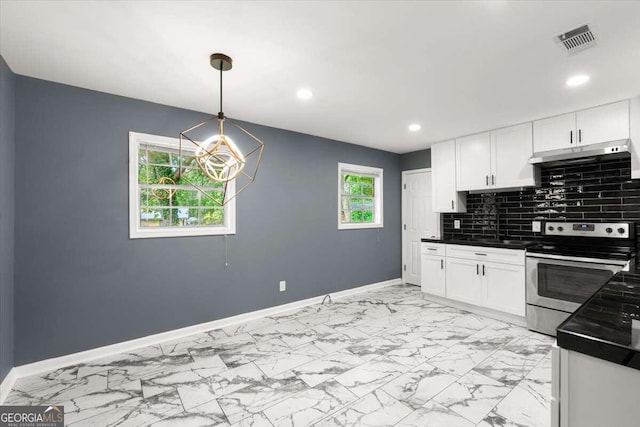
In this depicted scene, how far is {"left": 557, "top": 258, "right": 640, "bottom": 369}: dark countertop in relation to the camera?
79 centimetres

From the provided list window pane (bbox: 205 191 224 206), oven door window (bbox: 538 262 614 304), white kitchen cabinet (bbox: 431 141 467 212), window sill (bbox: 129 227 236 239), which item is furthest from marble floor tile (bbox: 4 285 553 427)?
white kitchen cabinet (bbox: 431 141 467 212)

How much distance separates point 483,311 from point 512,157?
2019 millimetres

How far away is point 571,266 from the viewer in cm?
302

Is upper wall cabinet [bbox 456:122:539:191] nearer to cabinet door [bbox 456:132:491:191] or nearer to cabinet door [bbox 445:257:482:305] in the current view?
cabinet door [bbox 456:132:491:191]

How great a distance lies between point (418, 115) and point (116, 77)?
306 cm

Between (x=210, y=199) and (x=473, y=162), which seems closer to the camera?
(x=210, y=199)

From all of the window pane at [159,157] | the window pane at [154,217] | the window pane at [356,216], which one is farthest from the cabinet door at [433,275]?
the window pane at [159,157]

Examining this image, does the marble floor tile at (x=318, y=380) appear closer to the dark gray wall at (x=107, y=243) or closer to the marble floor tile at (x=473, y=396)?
the marble floor tile at (x=473, y=396)

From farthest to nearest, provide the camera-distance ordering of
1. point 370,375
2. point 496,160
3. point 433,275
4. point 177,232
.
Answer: point 433,275 → point 496,160 → point 177,232 → point 370,375

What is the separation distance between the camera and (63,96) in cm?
267

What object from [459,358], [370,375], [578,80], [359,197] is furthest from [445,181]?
[370,375]

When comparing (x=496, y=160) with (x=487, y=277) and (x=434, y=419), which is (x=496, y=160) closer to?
(x=487, y=277)

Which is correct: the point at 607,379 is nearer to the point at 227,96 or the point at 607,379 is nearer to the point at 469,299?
the point at 227,96

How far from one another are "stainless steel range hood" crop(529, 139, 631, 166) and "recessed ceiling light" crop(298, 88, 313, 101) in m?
2.72
